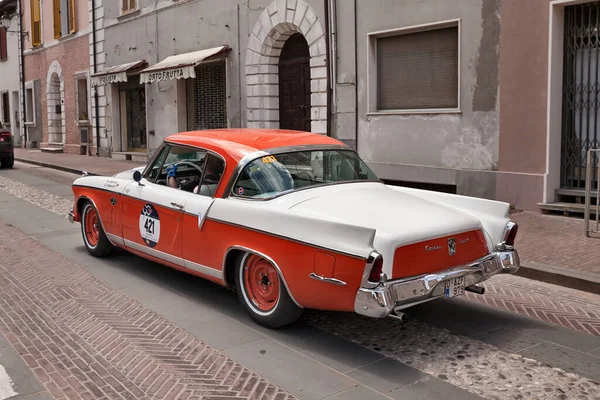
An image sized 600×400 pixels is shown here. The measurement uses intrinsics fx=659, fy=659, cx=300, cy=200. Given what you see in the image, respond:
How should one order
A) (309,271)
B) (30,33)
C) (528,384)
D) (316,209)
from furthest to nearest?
(30,33) → (316,209) → (309,271) → (528,384)

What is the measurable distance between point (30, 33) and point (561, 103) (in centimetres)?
2784

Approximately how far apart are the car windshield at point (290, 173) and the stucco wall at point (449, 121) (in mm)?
5737

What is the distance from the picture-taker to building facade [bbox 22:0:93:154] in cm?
2619

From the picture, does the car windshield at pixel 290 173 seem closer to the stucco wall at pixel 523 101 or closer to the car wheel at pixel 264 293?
the car wheel at pixel 264 293

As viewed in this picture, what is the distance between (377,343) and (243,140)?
2193mm

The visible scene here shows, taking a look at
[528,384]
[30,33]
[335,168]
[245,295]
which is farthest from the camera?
[30,33]

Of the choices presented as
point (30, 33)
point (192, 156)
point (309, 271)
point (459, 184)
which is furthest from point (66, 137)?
point (309, 271)

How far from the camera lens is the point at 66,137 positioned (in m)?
28.5

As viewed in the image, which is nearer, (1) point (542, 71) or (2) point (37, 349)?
(2) point (37, 349)

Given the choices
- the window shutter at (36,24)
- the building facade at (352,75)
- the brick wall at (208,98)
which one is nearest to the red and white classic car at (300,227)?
the building facade at (352,75)

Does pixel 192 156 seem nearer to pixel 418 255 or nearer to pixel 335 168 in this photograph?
pixel 335 168

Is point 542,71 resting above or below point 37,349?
above

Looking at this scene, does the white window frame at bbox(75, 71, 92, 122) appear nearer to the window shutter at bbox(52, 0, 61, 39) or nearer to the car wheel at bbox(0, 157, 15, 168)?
the window shutter at bbox(52, 0, 61, 39)

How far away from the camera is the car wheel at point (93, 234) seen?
7.51m
